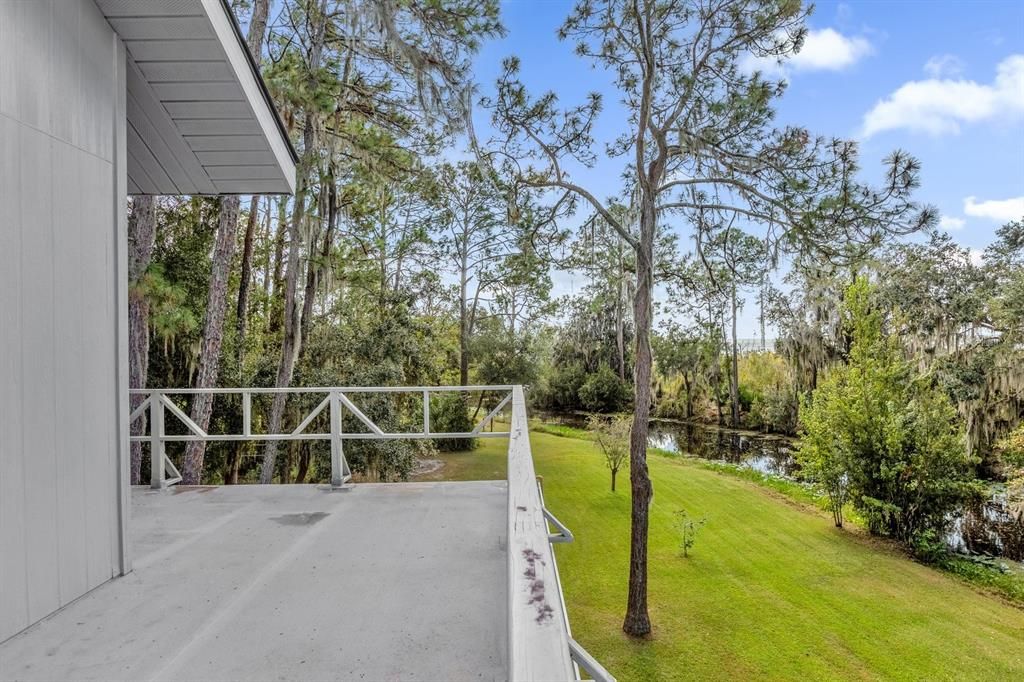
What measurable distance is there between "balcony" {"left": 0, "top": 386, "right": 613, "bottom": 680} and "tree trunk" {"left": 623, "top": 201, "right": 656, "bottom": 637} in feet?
14.6

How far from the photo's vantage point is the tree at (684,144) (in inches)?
281

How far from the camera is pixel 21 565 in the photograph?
2.14m

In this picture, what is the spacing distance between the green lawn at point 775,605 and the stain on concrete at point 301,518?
496cm

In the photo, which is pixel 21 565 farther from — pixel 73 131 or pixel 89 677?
pixel 73 131

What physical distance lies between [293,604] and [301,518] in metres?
1.46

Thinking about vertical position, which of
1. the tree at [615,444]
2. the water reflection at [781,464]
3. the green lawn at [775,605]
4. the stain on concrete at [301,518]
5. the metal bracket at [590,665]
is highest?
the metal bracket at [590,665]

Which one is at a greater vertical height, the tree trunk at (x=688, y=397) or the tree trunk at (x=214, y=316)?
the tree trunk at (x=214, y=316)

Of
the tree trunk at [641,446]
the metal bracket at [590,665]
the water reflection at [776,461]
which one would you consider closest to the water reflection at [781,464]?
the water reflection at [776,461]

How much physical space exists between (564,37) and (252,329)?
933cm

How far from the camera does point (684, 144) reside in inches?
299

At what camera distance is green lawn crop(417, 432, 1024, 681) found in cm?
694

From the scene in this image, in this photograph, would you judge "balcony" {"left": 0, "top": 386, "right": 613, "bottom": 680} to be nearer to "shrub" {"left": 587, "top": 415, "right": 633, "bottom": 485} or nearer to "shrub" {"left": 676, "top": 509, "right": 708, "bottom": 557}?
"shrub" {"left": 676, "top": 509, "right": 708, "bottom": 557}

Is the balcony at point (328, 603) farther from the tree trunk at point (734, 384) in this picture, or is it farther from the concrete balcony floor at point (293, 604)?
the tree trunk at point (734, 384)

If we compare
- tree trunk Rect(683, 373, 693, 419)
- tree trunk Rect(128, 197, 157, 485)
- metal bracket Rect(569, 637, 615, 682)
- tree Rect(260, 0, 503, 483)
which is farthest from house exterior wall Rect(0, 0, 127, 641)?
tree trunk Rect(683, 373, 693, 419)
